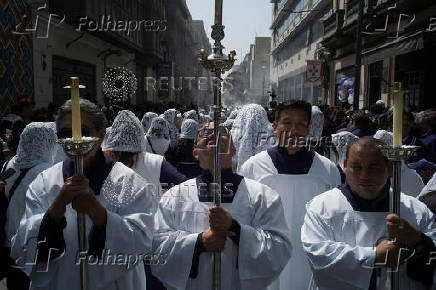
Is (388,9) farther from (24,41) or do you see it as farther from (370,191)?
(370,191)

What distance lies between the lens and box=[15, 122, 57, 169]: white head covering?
316 centimetres

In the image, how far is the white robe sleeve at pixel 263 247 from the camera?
2.24 meters

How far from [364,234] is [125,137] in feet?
7.14

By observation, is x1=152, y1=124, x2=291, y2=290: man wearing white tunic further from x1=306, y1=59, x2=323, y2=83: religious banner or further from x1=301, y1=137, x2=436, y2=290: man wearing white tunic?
x1=306, y1=59, x2=323, y2=83: religious banner

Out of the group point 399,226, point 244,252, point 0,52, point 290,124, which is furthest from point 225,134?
point 0,52

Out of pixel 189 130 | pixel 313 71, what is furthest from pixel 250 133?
pixel 313 71

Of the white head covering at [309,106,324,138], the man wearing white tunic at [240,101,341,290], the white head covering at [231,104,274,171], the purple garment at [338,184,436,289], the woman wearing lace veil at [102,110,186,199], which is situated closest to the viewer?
the purple garment at [338,184,436,289]

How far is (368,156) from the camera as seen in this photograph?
7.29 feet

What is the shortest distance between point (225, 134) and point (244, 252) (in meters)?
0.66

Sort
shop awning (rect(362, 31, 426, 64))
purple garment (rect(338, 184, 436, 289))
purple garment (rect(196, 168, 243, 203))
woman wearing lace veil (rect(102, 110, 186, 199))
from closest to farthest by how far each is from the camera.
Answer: purple garment (rect(338, 184, 436, 289)) → purple garment (rect(196, 168, 243, 203)) → woman wearing lace veil (rect(102, 110, 186, 199)) → shop awning (rect(362, 31, 426, 64))

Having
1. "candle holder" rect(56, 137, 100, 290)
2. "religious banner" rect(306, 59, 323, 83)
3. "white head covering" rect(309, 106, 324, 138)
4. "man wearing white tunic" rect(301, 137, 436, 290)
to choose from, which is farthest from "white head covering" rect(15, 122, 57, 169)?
"religious banner" rect(306, 59, 323, 83)

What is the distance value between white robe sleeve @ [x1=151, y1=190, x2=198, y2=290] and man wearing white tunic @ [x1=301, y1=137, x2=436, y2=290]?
2.13ft

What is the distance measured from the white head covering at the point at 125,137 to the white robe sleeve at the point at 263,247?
162cm

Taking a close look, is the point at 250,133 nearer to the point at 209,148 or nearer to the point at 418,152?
Answer: the point at 418,152
